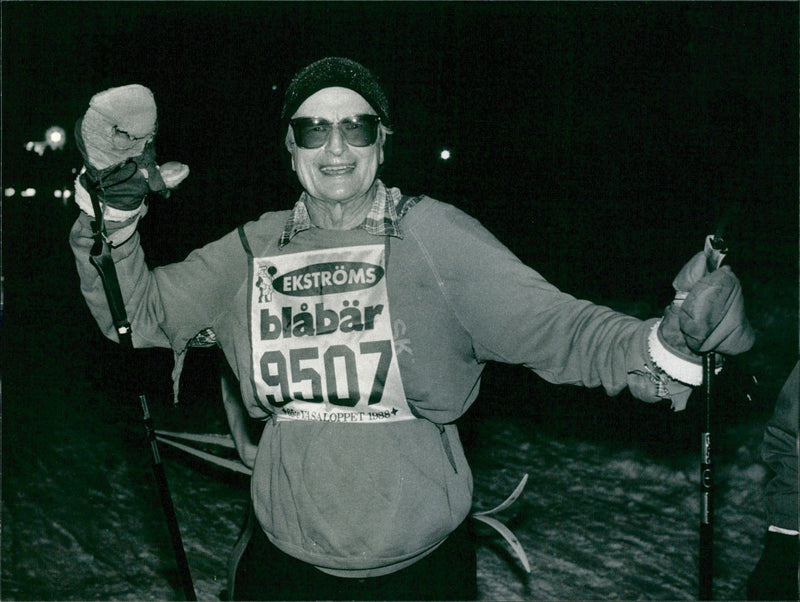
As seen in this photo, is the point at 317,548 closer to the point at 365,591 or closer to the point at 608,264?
the point at 365,591

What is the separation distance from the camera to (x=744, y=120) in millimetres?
2178

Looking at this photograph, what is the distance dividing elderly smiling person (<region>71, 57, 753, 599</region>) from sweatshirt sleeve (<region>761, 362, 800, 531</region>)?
0.66 m

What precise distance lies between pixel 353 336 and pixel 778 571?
5.16 ft

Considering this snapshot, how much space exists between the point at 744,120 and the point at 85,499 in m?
5.39

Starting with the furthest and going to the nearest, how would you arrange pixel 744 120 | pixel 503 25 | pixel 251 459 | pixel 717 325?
pixel 503 25 < pixel 251 459 < pixel 744 120 < pixel 717 325

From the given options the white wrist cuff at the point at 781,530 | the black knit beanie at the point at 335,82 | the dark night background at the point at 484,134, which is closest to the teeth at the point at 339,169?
the black knit beanie at the point at 335,82

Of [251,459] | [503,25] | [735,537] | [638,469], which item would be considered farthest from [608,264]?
[251,459]

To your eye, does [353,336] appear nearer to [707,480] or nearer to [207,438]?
[707,480]

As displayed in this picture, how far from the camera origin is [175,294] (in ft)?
8.53

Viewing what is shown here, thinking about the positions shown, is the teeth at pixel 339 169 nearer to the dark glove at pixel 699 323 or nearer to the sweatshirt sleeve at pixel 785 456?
the dark glove at pixel 699 323

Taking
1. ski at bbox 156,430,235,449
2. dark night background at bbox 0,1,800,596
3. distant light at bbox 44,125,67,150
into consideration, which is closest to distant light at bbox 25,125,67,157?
distant light at bbox 44,125,67,150

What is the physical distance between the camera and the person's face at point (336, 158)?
2.54 metres

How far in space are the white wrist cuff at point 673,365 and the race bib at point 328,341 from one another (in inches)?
32.1

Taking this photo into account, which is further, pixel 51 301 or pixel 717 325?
pixel 51 301
